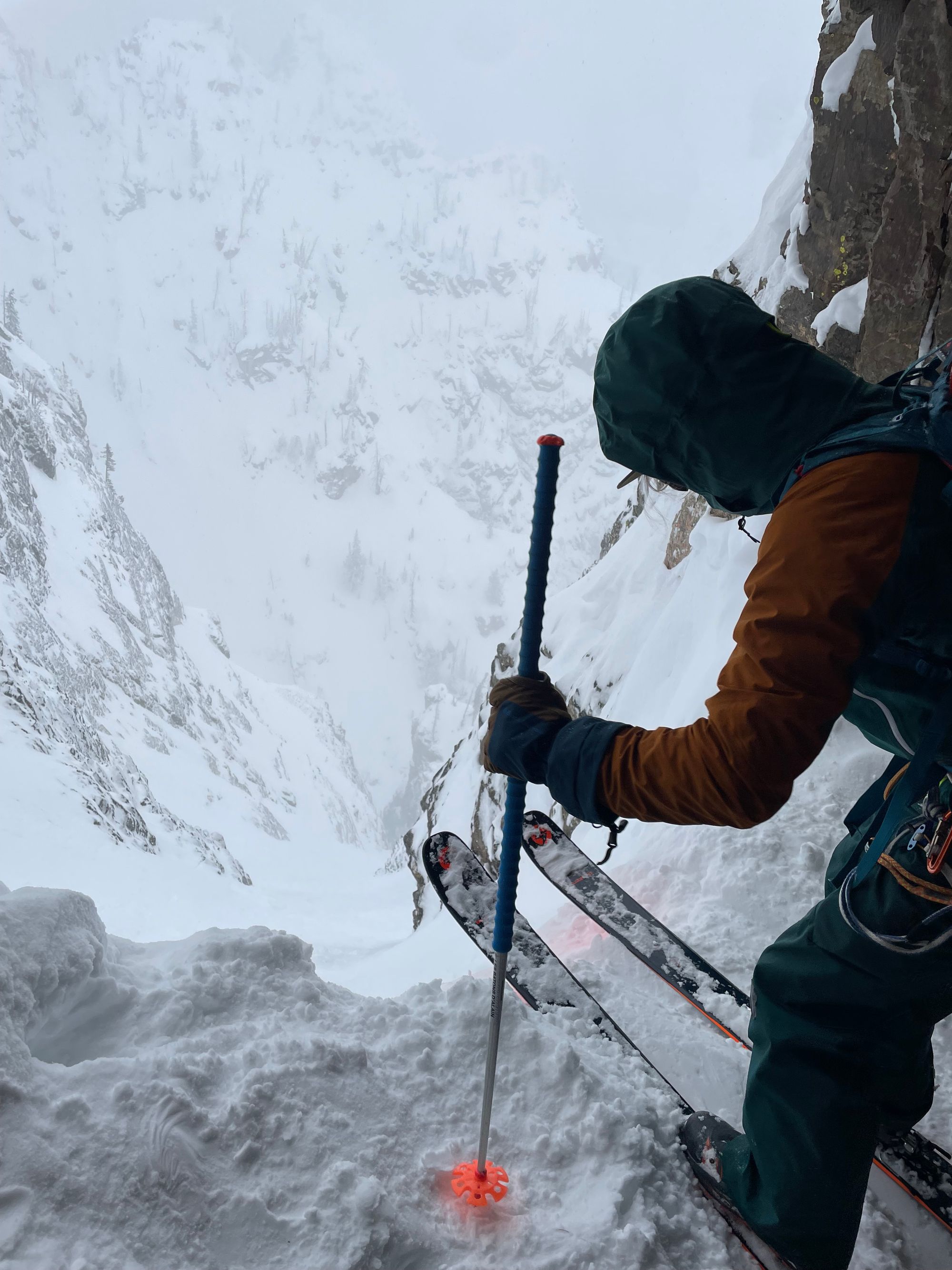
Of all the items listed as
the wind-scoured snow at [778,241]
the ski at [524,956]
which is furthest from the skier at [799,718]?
the wind-scoured snow at [778,241]

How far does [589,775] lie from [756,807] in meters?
0.40

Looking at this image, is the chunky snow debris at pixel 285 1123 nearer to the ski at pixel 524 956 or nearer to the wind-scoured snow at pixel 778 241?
the ski at pixel 524 956

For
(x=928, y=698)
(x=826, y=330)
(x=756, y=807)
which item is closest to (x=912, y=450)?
(x=928, y=698)

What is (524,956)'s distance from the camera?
330cm

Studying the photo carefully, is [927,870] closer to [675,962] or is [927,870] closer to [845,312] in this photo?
[675,962]

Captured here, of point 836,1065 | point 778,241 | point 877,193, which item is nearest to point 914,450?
point 836,1065

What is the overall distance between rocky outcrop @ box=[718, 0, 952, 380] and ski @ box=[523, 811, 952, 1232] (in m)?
4.62

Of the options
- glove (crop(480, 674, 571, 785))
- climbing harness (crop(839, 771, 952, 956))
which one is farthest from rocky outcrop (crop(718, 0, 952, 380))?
glove (crop(480, 674, 571, 785))

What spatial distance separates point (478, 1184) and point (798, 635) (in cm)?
173

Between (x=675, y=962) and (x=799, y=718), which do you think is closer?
(x=799, y=718)

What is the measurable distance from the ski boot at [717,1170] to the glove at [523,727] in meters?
1.26

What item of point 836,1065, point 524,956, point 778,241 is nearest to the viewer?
point 836,1065

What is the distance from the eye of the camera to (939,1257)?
229cm

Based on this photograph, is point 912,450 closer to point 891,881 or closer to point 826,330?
point 891,881
